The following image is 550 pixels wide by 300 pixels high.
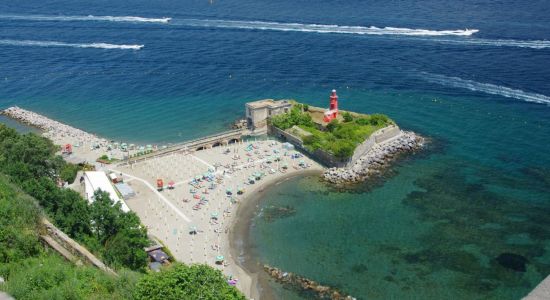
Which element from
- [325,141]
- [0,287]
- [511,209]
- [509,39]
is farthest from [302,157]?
[509,39]

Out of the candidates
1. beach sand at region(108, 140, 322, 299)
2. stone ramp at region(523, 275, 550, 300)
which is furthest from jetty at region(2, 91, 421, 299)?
stone ramp at region(523, 275, 550, 300)

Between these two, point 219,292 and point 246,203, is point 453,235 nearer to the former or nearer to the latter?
point 246,203

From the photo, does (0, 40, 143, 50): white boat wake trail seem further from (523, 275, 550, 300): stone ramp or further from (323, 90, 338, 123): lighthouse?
(523, 275, 550, 300): stone ramp

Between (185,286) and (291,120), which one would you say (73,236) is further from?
(291,120)

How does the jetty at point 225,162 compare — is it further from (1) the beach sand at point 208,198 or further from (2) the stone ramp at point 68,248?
(2) the stone ramp at point 68,248

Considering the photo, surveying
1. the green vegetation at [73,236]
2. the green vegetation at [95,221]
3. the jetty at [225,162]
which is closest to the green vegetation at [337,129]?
the jetty at [225,162]
